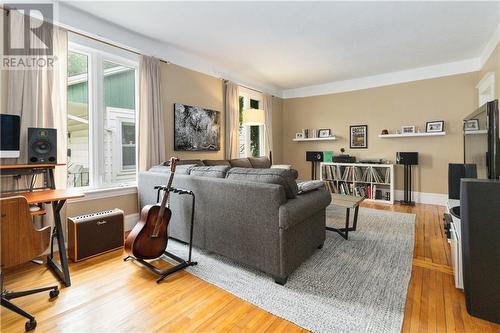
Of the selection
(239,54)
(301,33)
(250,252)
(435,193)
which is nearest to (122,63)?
(239,54)

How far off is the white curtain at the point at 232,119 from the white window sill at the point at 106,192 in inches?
78.2

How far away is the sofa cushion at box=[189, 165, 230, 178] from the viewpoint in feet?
7.76

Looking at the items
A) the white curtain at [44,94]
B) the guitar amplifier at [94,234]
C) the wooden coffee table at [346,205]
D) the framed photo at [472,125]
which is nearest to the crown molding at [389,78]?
the framed photo at [472,125]

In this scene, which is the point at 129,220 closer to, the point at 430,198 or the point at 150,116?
the point at 150,116

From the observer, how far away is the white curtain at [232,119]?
4.74 metres

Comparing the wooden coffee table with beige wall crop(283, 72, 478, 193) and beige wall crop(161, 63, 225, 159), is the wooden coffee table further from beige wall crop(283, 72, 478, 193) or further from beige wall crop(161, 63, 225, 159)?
beige wall crop(283, 72, 478, 193)

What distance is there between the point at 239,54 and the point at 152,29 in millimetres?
1380

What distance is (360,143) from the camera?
5.48 m

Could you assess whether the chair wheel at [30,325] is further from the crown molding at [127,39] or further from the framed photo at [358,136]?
the framed photo at [358,136]

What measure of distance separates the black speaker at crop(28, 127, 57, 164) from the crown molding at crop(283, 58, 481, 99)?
5.34 m

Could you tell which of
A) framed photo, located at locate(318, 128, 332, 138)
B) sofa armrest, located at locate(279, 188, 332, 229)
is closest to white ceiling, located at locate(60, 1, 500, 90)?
framed photo, located at locate(318, 128, 332, 138)

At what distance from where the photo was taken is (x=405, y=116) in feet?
16.3

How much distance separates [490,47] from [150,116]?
5.08m

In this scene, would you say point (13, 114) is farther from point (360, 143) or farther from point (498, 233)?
point (360, 143)
